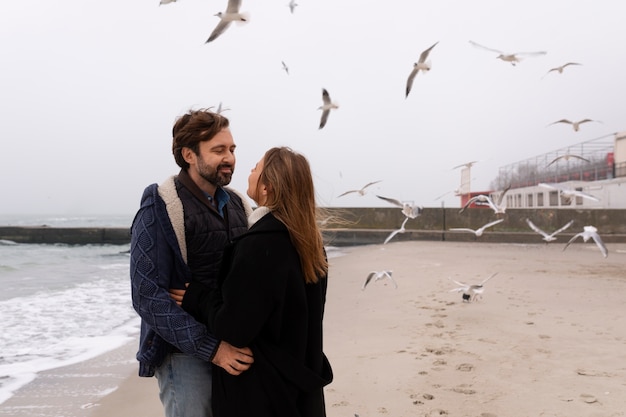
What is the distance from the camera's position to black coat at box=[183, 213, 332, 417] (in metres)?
1.59

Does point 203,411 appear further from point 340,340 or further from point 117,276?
point 117,276

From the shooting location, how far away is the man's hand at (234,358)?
1.64 meters

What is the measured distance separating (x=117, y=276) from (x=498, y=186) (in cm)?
4019

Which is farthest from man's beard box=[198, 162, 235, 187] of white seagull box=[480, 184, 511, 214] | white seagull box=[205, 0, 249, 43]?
white seagull box=[480, 184, 511, 214]

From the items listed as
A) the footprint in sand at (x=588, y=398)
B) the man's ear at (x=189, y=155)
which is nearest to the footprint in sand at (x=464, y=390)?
the footprint in sand at (x=588, y=398)

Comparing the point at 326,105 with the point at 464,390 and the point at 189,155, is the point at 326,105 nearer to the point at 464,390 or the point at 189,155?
the point at 464,390

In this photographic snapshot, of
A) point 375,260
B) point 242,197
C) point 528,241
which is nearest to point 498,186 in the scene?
point 528,241

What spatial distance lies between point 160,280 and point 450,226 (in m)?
20.6

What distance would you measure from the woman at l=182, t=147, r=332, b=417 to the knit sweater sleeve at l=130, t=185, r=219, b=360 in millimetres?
58

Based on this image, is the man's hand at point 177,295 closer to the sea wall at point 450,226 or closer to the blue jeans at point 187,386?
the blue jeans at point 187,386

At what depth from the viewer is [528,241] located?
1886cm

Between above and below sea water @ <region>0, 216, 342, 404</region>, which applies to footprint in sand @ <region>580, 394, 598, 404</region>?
above

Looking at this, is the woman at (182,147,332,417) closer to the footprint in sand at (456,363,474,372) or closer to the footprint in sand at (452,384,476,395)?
the footprint in sand at (452,384,476,395)

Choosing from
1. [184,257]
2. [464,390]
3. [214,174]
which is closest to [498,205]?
[464,390]
